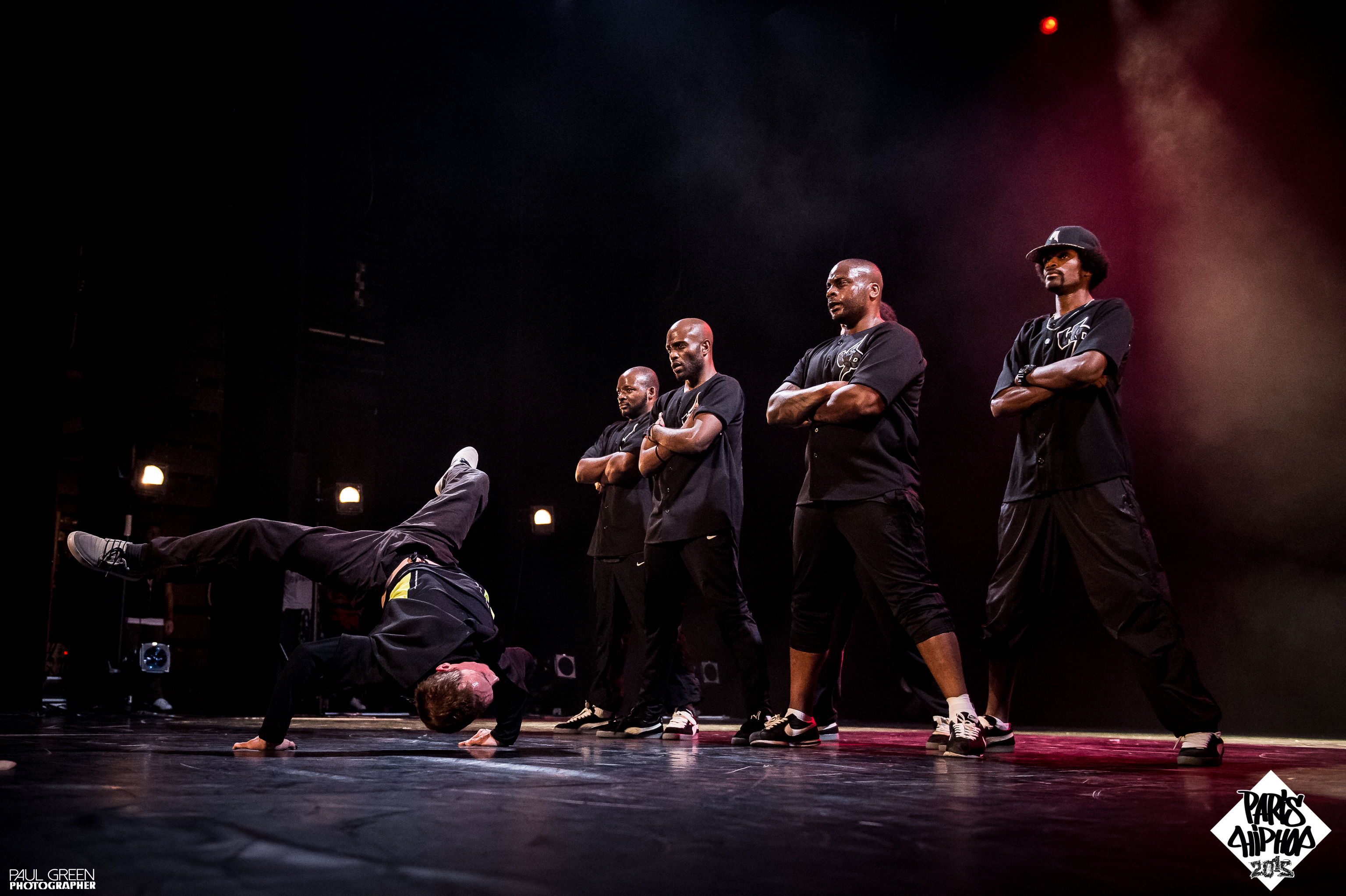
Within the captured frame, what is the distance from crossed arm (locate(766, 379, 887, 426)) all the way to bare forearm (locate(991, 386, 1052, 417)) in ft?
1.35

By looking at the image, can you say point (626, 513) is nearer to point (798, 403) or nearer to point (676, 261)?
point (798, 403)

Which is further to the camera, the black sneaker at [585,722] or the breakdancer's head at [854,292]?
the black sneaker at [585,722]

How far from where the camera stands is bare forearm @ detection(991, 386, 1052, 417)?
3393 mm

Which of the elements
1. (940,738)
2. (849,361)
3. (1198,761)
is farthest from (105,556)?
(1198,761)

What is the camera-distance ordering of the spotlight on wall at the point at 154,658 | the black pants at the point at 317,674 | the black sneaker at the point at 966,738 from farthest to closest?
the spotlight on wall at the point at 154,658 < the black sneaker at the point at 966,738 < the black pants at the point at 317,674

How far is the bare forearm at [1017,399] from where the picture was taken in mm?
3393

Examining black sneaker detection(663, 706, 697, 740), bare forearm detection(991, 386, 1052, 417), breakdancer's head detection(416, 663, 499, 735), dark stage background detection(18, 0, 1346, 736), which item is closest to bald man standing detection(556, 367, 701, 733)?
black sneaker detection(663, 706, 697, 740)

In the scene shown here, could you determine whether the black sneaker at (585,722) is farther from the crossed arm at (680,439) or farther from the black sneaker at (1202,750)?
the black sneaker at (1202,750)

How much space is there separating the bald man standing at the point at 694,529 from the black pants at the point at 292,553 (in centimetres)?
99

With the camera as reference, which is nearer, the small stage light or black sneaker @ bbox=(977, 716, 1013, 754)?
black sneaker @ bbox=(977, 716, 1013, 754)

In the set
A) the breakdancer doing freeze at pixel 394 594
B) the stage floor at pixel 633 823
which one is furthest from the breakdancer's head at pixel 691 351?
the stage floor at pixel 633 823

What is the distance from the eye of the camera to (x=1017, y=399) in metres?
3.44

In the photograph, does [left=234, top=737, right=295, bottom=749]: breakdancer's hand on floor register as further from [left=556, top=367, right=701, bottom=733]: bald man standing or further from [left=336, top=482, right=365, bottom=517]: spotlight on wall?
[left=336, top=482, right=365, bottom=517]: spotlight on wall

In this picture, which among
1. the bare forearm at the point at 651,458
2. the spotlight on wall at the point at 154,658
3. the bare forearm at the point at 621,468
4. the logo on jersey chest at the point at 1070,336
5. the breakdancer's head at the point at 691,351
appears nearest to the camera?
the logo on jersey chest at the point at 1070,336
